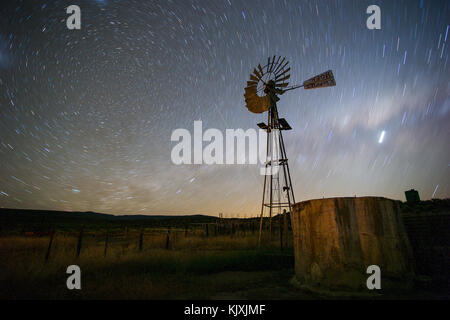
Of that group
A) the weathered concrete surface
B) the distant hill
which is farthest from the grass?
the distant hill

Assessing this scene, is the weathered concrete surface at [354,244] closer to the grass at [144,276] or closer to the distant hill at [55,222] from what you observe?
the grass at [144,276]

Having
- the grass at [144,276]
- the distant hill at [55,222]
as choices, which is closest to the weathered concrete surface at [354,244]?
the grass at [144,276]

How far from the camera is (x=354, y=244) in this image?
5441 millimetres

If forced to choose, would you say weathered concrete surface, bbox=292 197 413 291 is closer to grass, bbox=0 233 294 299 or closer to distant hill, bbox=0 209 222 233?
grass, bbox=0 233 294 299

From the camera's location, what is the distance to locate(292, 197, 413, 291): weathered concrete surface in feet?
17.1

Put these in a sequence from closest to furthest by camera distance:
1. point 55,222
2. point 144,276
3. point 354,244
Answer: point 354,244 → point 144,276 → point 55,222

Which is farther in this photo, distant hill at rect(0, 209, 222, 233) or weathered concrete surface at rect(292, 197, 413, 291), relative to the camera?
distant hill at rect(0, 209, 222, 233)

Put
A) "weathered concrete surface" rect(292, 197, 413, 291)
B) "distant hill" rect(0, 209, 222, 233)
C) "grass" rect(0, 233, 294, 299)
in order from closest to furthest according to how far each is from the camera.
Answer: "weathered concrete surface" rect(292, 197, 413, 291) → "grass" rect(0, 233, 294, 299) → "distant hill" rect(0, 209, 222, 233)

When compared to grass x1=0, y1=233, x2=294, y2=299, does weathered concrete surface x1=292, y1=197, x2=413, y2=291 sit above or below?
above

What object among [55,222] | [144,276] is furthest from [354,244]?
[55,222]

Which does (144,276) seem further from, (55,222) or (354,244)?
(55,222)

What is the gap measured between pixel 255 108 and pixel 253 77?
7.25 ft

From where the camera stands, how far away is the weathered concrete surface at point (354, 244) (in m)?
5.21
